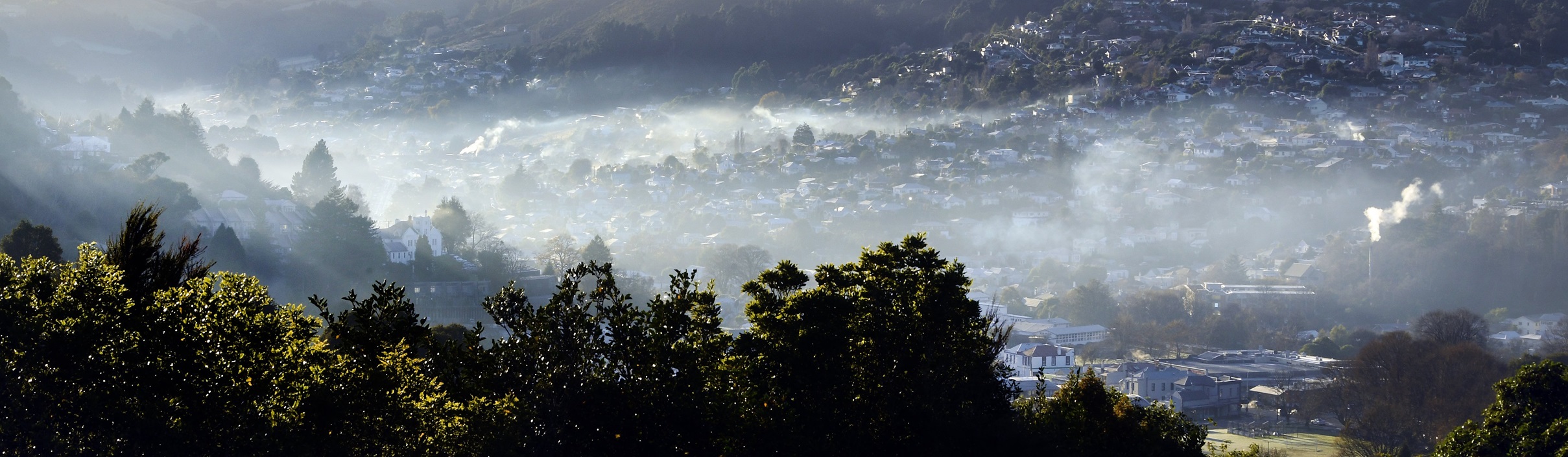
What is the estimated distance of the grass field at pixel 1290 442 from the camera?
24.0 metres

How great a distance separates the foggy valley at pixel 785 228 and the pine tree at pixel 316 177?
0.67 feet

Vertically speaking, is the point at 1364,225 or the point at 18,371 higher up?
the point at 1364,225

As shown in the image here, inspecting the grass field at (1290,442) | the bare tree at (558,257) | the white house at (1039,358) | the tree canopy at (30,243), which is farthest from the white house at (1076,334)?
the tree canopy at (30,243)

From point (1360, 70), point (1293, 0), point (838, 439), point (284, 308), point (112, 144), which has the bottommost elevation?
point (838, 439)

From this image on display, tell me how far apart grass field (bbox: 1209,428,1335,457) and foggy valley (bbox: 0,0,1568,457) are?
1.03 feet

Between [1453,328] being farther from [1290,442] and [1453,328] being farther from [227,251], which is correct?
[227,251]

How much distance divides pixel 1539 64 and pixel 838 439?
9038 centimetres

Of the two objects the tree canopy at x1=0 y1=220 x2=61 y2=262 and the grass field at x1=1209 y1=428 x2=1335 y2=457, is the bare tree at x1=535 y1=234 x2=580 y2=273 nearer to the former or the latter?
the tree canopy at x1=0 y1=220 x2=61 y2=262

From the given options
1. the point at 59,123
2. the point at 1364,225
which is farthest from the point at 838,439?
the point at 1364,225

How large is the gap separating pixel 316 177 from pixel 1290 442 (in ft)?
110

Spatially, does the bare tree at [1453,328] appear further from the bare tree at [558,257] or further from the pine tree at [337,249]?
the pine tree at [337,249]

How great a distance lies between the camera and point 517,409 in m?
7.86

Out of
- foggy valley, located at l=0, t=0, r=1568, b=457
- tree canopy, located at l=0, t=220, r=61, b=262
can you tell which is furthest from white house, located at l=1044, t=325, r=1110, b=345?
tree canopy, located at l=0, t=220, r=61, b=262

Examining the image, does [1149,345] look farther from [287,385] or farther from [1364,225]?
[287,385]
